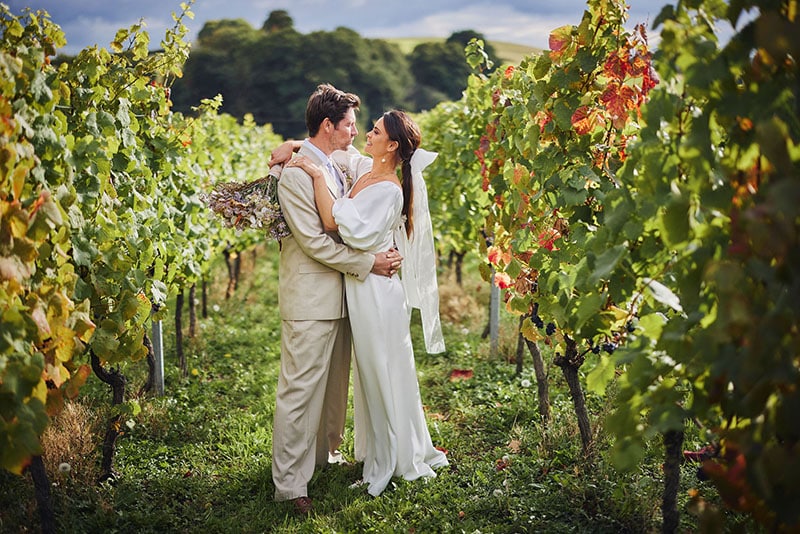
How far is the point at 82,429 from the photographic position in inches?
158

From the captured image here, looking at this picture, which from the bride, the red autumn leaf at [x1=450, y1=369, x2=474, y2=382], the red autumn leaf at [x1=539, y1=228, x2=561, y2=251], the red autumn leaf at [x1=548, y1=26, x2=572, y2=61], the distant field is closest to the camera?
the red autumn leaf at [x1=548, y1=26, x2=572, y2=61]

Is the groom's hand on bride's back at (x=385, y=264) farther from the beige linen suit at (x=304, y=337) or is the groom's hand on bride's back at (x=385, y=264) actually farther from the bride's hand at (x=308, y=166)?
the bride's hand at (x=308, y=166)

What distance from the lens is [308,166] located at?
3.54m

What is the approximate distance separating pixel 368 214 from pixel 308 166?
1.31 feet

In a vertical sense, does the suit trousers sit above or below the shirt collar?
below

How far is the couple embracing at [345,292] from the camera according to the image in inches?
140

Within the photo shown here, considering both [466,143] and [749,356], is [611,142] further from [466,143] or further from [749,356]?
[466,143]

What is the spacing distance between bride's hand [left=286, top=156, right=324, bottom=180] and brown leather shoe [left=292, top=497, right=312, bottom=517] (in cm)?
168

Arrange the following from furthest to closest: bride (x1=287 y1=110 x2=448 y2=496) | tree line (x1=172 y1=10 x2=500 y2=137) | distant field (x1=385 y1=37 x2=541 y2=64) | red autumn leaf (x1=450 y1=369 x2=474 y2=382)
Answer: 1. distant field (x1=385 y1=37 x2=541 y2=64)
2. tree line (x1=172 y1=10 x2=500 y2=137)
3. red autumn leaf (x1=450 y1=369 x2=474 y2=382)
4. bride (x1=287 y1=110 x2=448 y2=496)

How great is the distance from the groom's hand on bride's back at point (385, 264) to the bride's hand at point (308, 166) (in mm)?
550

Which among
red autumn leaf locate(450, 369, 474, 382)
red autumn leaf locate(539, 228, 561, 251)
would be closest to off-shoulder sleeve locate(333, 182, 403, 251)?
red autumn leaf locate(539, 228, 561, 251)

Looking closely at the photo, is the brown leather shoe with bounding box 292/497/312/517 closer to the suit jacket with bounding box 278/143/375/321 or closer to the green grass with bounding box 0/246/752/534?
the green grass with bounding box 0/246/752/534


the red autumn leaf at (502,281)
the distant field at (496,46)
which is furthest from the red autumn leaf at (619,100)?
the distant field at (496,46)

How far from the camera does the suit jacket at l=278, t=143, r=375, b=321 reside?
3518 millimetres
